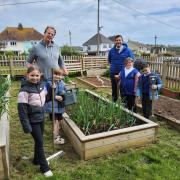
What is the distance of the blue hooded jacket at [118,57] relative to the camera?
5395mm

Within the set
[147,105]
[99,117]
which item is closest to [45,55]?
[99,117]

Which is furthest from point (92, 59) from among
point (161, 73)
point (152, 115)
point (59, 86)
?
point (59, 86)

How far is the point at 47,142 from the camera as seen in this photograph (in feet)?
14.1

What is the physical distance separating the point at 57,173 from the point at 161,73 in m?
7.67

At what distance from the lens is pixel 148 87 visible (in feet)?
16.1

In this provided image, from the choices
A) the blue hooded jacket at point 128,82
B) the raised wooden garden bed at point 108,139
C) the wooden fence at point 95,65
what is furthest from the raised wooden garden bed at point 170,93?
the raised wooden garden bed at point 108,139

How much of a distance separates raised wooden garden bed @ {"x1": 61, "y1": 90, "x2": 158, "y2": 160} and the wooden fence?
4.98 meters

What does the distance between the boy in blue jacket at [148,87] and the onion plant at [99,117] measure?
0.70 meters

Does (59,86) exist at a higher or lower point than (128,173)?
higher

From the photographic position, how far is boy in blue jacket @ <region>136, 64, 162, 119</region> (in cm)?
479

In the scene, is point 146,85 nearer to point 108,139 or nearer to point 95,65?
point 108,139

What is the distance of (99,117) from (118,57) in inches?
70.3

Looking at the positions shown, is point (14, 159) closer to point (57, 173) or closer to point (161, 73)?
point (57, 173)

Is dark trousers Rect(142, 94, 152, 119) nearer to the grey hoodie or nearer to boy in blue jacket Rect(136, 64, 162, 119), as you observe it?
boy in blue jacket Rect(136, 64, 162, 119)
